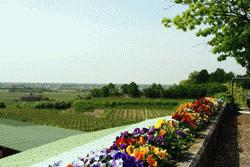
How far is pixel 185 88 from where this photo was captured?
4090 inches

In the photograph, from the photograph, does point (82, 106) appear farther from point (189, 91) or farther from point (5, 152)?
point (5, 152)

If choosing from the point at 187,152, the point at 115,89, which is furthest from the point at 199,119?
the point at 115,89

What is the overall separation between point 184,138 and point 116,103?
351 feet

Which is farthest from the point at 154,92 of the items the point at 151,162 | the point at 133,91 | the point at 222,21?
the point at 151,162

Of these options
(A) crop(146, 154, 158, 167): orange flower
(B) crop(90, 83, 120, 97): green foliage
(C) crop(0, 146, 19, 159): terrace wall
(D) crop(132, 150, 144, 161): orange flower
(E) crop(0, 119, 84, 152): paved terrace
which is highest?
(D) crop(132, 150, 144, 161): orange flower

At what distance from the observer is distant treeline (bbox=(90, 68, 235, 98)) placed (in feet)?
323

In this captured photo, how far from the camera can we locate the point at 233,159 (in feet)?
24.4

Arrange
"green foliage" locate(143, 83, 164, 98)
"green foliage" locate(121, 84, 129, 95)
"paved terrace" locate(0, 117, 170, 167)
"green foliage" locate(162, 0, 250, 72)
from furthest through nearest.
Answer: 1. "green foliage" locate(121, 84, 129, 95)
2. "green foliage" locate(143, 83, 164, 98)
3. "green foliage" locate(162, 0, 250, 72)
4. "paved terrace" locate(0, 117, 170, 167)

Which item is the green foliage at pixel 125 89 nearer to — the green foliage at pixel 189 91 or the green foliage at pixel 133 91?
the green foliage at pixel 133 91

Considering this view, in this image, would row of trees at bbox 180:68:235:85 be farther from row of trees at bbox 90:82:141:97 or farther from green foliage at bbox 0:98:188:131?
green foliage at bbox 0:98:188:131

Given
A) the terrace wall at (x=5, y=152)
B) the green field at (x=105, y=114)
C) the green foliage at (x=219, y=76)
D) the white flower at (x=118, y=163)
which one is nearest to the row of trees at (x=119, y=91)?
the green field at (x=105, y=114)

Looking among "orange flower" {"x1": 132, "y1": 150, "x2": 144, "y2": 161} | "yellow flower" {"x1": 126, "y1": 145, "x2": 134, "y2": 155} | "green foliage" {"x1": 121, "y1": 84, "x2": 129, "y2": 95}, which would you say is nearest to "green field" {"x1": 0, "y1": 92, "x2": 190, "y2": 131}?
"green foliage" {"x1": 121, "y1": 84, "x2": 129, "y2": 95}

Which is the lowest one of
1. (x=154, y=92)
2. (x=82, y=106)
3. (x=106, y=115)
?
(x=106, y=115)

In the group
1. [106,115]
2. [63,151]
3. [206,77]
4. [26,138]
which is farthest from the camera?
[206,77]
